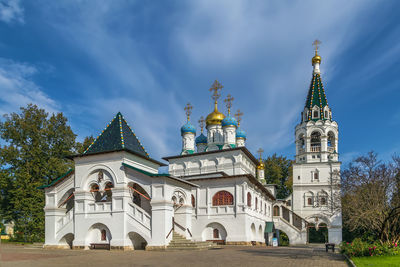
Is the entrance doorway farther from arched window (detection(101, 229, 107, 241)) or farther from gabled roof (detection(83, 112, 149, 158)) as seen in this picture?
arched window (detection(101, 229, 107, 241))

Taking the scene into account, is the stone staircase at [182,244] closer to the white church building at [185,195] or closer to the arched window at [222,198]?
the white church building at [185,195]

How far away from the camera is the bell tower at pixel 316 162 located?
44.7 meters

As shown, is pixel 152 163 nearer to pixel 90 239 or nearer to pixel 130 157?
pixel 130 157

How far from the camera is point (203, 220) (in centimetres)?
2869

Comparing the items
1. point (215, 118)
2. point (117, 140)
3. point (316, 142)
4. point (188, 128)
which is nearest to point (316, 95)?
point (316, 142)

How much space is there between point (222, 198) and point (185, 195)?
626 cm

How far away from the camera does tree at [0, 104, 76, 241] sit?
30172mm

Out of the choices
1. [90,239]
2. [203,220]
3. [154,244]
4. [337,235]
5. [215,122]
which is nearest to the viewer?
[154,244]

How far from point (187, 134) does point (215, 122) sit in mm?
3305

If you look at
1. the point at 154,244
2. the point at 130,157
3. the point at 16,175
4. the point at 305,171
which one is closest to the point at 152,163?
the point at 130,157

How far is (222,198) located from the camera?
93.8 feet

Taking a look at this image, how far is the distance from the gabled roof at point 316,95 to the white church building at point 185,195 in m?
0.98

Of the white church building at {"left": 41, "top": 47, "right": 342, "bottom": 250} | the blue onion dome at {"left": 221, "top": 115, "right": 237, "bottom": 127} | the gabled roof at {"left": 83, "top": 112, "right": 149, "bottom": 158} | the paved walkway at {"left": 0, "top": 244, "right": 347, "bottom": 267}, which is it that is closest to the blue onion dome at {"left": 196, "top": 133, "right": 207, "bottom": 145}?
the white church building at {"left": 41, "top": 47, "right": 342, "bottom": 250}

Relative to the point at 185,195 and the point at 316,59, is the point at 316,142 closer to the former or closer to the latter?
the point at 316,59
